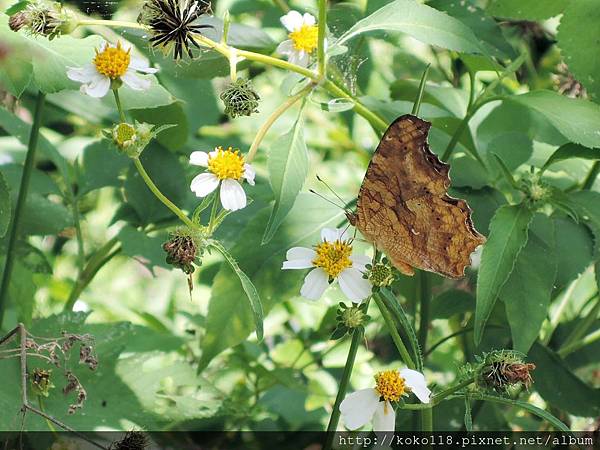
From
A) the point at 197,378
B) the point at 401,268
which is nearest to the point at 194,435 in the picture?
the point at 197,378

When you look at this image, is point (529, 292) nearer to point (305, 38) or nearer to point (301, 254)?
point (301, 254)

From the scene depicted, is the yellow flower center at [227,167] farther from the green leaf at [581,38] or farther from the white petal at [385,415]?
the green leaf at [581,38]

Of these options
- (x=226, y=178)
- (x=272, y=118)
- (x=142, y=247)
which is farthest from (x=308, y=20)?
(x=142, y=247)

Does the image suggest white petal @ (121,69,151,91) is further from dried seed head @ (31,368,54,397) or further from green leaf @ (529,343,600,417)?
green leaf @ (529,343,600,417)

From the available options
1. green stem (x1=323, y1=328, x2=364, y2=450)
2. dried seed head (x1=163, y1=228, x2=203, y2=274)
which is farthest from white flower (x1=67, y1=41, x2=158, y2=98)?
green stem (x1=323, y1=328, x2=364, y2=450)

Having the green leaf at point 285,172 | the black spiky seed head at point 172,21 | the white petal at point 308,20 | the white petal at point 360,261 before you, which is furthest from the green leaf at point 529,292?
the black spiky seed head at point 172,21

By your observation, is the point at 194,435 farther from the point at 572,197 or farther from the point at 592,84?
the point at 592,84
